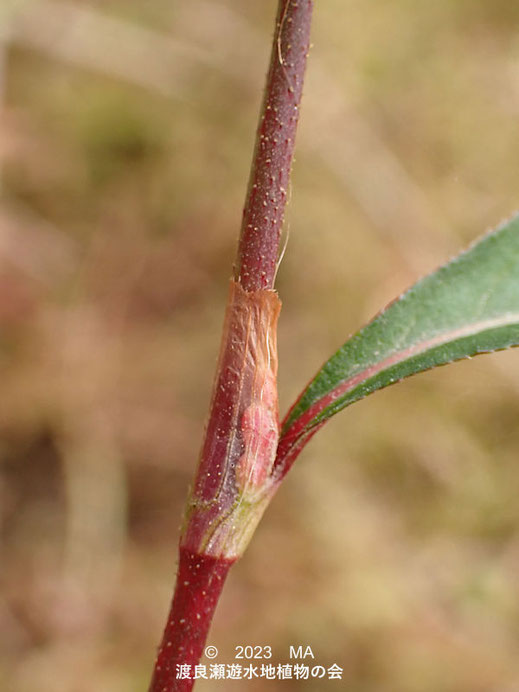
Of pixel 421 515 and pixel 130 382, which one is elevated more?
pixel 130 382

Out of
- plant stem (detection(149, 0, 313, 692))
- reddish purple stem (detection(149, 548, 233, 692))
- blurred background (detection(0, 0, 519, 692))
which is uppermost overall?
blurred background (detection(0, 0, 519, 692))

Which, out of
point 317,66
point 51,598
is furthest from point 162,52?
point 51,598

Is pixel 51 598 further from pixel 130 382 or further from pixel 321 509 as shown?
pixel 321 509
